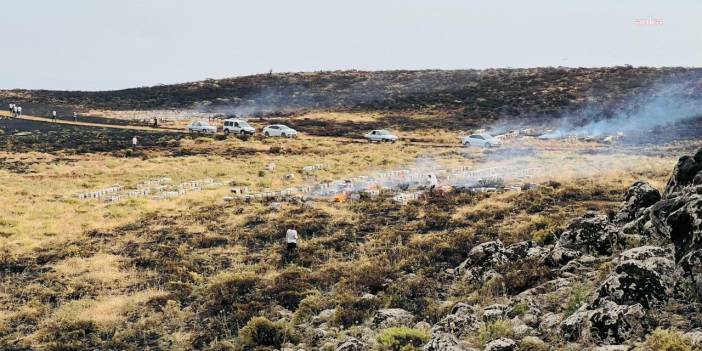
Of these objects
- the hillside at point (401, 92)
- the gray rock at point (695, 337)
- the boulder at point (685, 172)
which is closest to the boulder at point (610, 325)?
the gray rock at point (695, 337)

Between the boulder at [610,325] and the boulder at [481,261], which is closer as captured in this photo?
the boulder at [610,325]

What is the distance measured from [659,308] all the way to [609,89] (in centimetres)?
7712

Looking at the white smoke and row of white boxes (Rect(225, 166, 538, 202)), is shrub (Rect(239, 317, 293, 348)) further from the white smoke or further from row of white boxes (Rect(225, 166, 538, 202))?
the white smoke

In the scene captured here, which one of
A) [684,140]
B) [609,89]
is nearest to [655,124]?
[684,140]

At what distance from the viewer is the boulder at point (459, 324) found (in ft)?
34.9

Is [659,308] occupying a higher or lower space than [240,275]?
higher

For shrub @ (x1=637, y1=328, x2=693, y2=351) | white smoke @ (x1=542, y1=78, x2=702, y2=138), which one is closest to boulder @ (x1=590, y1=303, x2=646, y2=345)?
shrub @ (x1=637, y1=328, x2=693, y2=351)

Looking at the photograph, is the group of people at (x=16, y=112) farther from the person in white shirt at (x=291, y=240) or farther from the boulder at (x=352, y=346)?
the boulder at (x=352, y=346)

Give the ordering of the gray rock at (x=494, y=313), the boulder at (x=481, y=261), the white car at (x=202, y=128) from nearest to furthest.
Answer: the gray rock at (x=494, y=313)
the boulder at (x=481, y=261)
the white car at (x=202, y=128)

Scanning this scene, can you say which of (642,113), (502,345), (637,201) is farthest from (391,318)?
(642,113)

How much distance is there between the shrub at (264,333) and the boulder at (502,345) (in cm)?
468

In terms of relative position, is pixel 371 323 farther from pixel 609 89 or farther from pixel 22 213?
pixel 609 89

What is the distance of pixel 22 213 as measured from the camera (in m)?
25.5

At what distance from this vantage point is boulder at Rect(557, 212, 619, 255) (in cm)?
1380
